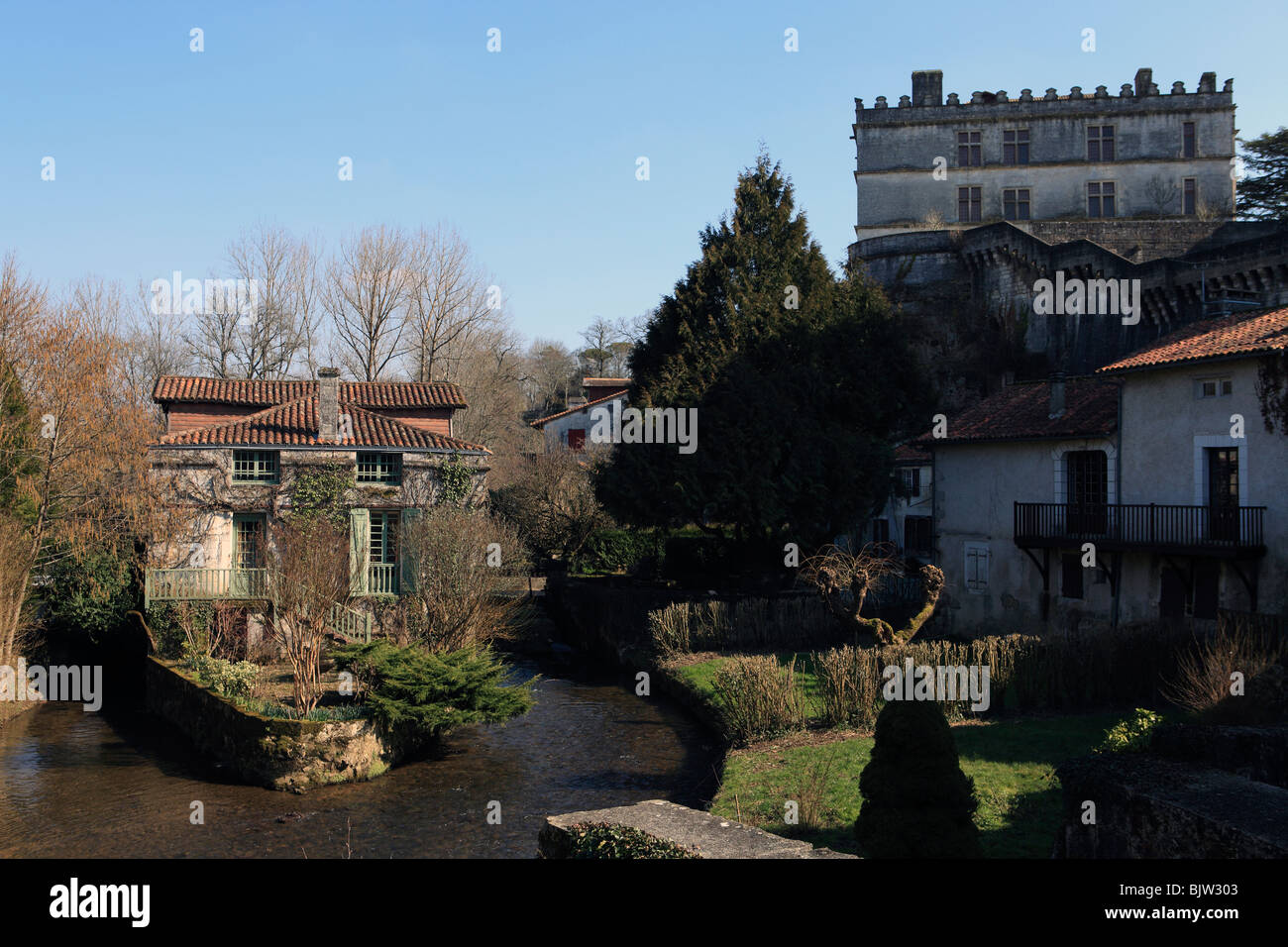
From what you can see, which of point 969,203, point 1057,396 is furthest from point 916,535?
point 969,203

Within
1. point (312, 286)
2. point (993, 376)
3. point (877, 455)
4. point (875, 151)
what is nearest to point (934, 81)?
point (875, 151)

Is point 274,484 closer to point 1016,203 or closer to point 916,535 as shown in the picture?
point 916,535

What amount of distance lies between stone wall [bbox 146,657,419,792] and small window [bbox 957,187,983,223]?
40.5 meters

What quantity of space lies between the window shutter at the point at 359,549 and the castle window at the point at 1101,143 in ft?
128

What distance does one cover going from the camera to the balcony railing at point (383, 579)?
25984 mm

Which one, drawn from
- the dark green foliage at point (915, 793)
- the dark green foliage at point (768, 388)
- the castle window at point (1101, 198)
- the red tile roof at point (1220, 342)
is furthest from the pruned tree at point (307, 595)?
the castle window at point (1101, 198)

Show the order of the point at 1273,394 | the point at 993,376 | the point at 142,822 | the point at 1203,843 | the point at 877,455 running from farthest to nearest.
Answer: the point at 993,376
the point at 877,455
the point at 1273,394
the point at 142,822
the point at 1203,843

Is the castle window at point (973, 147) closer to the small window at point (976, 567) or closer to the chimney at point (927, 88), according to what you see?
the chimney at point (927, 88)

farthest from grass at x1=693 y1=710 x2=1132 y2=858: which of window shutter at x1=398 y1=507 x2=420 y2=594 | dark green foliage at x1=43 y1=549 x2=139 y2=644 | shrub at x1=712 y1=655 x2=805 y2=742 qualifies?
→ dark green foliage at x1=43 y1=549 x2=139 y2=644

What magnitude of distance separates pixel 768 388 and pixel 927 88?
1129 inches
